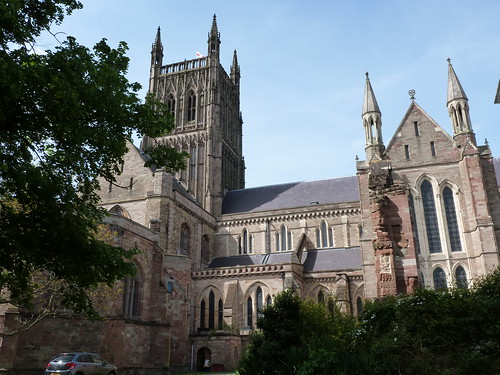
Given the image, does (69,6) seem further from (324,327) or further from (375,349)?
(324,327)

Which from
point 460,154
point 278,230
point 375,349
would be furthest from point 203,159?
point 375,349

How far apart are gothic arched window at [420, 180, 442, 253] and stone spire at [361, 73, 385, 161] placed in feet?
13.3

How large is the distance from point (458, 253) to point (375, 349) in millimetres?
24045

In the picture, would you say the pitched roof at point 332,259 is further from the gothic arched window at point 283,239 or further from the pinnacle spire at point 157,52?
the pinnacle spire at point 157,52

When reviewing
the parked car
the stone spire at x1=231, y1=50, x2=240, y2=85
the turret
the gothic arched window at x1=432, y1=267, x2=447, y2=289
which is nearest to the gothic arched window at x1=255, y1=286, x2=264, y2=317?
the gothic arched window at x1=432, y1=267, x2=447, y2=289

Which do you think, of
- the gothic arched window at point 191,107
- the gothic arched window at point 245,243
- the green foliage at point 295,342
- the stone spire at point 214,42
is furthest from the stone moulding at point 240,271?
the stone spire at point 214,42

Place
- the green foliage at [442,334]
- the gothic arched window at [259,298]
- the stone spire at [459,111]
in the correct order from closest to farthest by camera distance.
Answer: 1. the green foliage at [442,334]
2. the stone spire at [459,111]
3. the gothic arched window at [259,298]

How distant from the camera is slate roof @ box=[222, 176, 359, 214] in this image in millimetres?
45309

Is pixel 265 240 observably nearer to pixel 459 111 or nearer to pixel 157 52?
pixel 459 111

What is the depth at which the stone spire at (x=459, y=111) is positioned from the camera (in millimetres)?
32719

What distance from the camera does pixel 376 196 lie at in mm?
12555

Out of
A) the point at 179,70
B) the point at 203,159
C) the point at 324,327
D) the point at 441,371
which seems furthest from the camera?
the point at 179,70

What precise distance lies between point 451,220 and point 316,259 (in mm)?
11415

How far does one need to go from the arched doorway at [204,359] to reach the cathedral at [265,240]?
4.0 inches
